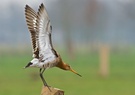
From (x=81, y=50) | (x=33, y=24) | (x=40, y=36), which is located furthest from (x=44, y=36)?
(x=81, y=50)

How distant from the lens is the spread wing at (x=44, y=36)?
6430 millimetres

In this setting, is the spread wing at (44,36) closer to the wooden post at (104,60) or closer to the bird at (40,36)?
the bird at (40,36)

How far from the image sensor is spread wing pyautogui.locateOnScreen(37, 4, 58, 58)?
253 inches

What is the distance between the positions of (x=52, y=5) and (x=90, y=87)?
81350 millimetres

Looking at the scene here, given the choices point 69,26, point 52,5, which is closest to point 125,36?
point 52,5

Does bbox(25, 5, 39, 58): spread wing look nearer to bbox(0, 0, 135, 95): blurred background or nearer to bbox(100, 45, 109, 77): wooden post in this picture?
bbox(0, 0, 135, 95): blurred background

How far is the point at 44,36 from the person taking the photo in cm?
648

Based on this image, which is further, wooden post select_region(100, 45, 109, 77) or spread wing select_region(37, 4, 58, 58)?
wooden post select_region(100, 45, 109, 77)

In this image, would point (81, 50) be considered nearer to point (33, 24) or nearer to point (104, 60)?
point (104, 60)

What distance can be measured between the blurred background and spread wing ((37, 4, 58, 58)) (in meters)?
2.61

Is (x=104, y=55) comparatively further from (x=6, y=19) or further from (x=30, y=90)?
(x=6, y=19)

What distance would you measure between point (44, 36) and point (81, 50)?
9144cm

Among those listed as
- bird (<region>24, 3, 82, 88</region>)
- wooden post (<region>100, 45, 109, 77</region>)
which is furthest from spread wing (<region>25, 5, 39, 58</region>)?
wooden post (<region>100, 45, 109, 77</region>)

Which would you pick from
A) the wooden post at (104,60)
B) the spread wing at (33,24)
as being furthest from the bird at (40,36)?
the wooden post at (104,60)
